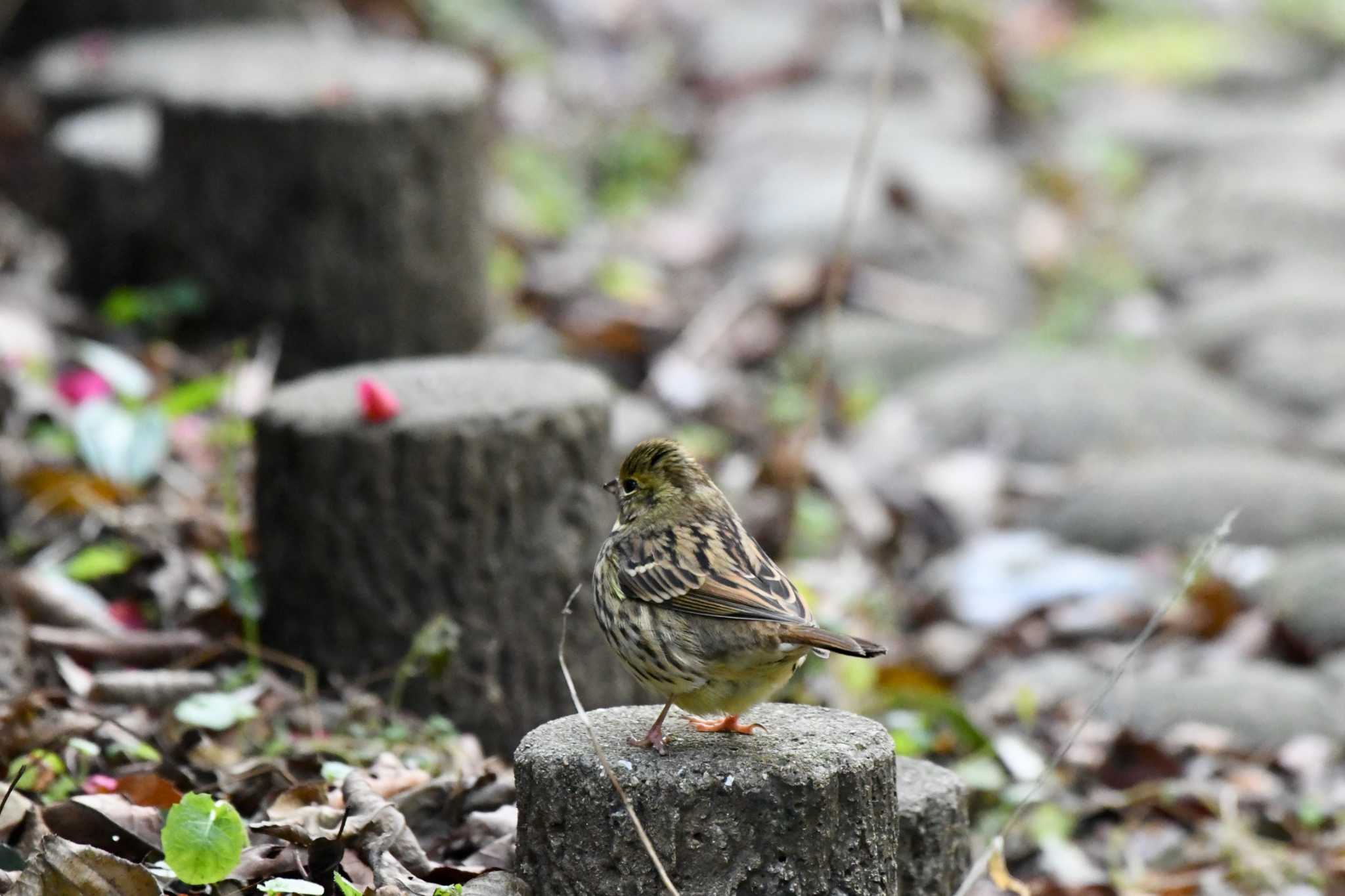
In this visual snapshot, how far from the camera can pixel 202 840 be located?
3.14m

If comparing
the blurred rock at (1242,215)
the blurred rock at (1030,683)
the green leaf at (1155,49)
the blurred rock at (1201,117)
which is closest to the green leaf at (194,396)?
the blurred rock at (1030,683)

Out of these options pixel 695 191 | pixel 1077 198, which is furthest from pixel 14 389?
pixel 1077 198

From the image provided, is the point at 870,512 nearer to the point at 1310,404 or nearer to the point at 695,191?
the point at 1310,404

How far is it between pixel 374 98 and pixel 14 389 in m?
1.74

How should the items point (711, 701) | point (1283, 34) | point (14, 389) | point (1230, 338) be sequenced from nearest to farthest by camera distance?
point (711, 701), point (14, 389), point (1230, 338), point (1283, 34)

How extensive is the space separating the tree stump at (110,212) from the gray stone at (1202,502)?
3.81m

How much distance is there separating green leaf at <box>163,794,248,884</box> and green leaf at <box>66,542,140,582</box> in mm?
2241

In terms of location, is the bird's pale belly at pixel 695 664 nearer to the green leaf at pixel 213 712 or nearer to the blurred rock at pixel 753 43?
the green leaf at pixel 213 712

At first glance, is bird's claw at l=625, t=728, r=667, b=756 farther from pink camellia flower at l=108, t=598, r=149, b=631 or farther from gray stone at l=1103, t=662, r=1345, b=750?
gray stone at l=1103, t=662, r=1345, b=750

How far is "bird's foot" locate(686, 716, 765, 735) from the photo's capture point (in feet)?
11.0

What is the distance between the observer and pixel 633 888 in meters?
3.10

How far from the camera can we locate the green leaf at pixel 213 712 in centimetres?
414

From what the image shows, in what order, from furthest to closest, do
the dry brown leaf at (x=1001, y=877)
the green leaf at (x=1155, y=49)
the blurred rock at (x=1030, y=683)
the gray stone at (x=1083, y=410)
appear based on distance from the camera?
the green leaf at (x=1155, y=49)
the gray stone at (x=1083, y=410)
the blurred rock at (x=1030, y=683)
the dry brown leaf at (x=1001, y=877)

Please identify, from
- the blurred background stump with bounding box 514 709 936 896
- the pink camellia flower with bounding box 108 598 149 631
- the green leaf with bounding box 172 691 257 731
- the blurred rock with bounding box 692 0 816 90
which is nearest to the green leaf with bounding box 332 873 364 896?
the blurred background stump with bounding box 514 709 936 896
